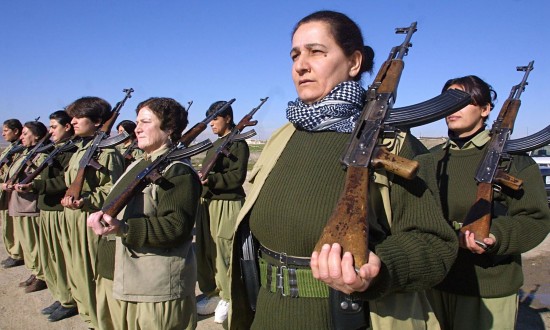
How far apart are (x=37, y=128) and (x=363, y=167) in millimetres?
6565

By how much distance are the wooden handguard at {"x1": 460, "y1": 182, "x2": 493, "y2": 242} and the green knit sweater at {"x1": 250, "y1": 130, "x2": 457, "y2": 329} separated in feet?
3.48

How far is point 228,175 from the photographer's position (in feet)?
18.0

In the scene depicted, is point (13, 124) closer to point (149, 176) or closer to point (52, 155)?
point (52, 155)

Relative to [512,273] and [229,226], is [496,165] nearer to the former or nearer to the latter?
[512,273]

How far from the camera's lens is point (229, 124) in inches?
236

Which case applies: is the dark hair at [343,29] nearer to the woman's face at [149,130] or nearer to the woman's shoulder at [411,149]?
the woman's shoulder at [411,149]

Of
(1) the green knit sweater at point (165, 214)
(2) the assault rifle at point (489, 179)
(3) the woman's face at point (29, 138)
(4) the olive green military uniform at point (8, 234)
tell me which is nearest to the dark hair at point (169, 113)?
(1) the green knit sweater at point (165, 214)

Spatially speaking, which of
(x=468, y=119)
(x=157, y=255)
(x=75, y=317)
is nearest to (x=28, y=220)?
(x=75, y=317)

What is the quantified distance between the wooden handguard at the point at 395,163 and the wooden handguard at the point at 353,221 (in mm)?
51

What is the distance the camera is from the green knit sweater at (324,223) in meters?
1.43

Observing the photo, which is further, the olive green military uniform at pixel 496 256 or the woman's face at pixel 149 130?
the woman's face at pixel 149 130

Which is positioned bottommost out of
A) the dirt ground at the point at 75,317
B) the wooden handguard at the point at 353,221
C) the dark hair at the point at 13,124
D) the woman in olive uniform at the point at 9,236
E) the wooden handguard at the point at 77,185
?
the dirt ground at the point at 75,317

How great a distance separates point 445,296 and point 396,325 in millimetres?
1460

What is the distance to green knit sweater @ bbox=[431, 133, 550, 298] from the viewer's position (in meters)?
2.60
